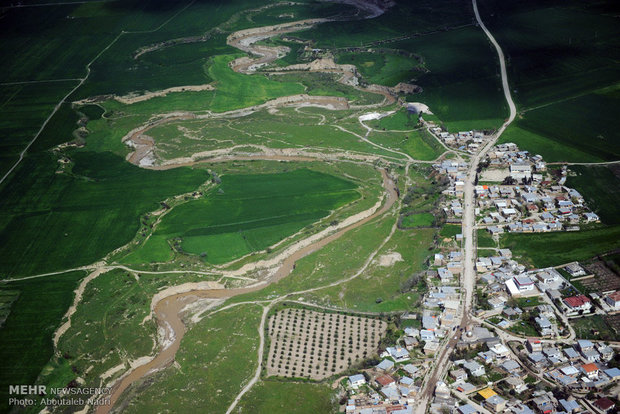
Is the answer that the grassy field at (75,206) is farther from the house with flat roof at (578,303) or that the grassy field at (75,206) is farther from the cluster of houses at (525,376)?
the house with flat roof at (578,303)

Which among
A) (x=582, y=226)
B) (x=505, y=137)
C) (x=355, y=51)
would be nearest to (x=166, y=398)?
(x=582, y=226)

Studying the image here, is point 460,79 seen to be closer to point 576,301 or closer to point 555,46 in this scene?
point 555,46

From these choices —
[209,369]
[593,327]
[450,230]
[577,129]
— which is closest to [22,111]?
[209,369]

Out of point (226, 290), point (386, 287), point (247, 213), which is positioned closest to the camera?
point (386, 287)

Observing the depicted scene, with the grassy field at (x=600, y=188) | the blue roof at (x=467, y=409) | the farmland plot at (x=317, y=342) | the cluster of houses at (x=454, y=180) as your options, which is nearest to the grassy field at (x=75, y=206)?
the farmland plot at (x=317, y=342)

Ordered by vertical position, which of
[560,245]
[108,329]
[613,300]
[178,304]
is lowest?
[560,245]

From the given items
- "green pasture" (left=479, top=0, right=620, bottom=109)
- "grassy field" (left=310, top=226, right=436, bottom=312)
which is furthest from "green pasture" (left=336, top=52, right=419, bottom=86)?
"grassy field" (left=310, top=226, right=436, bottom=312)
